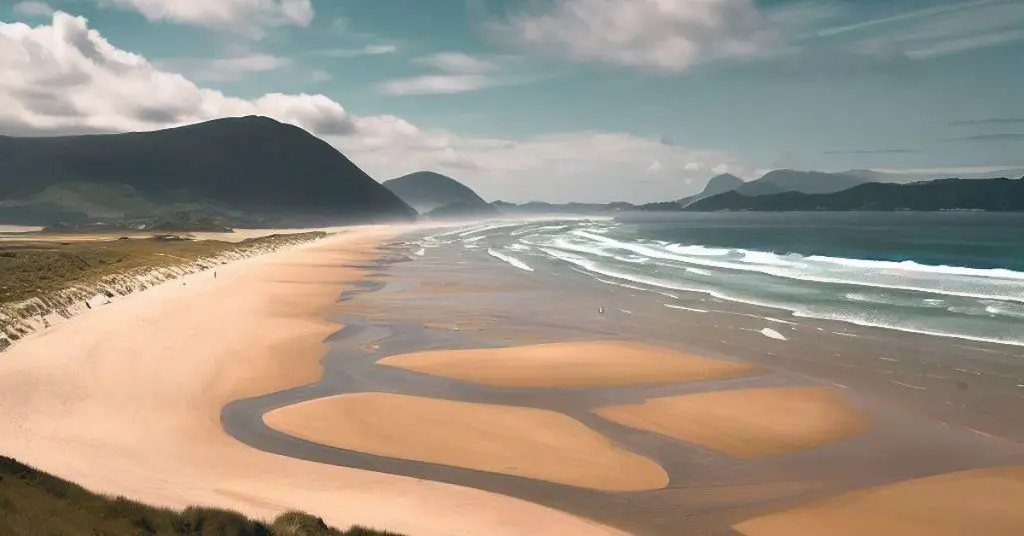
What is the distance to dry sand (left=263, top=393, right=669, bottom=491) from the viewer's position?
35.8ft

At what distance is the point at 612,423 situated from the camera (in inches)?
534

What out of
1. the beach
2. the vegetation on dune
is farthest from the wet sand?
the vegetation on dune

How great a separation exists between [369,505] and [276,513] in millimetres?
1290

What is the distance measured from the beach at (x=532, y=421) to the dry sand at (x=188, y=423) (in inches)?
2.5

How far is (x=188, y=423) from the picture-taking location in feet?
42.4

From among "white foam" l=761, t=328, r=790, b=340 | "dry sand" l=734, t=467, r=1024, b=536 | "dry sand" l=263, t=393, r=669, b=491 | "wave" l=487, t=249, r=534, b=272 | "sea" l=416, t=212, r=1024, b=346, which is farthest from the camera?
"wave" l=487, t=249, r=534, b=272

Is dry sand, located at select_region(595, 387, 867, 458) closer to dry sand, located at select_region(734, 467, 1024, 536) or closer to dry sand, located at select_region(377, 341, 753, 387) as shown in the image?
dry sand, located at select_region(377, 341, 753, 387)

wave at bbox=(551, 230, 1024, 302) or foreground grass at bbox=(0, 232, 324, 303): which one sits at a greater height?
wave at bbox=(551, 230, 1024, 302)

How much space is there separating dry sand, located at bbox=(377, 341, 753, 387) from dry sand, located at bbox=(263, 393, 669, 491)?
2.74 meters

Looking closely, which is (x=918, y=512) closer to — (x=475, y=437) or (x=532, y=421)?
(x=532, y=421)

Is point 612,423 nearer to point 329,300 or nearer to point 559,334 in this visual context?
point 559,334

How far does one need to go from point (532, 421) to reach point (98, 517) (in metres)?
8.48

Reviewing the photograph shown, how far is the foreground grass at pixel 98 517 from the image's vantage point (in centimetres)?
559

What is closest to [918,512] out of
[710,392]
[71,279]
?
[710,392]
